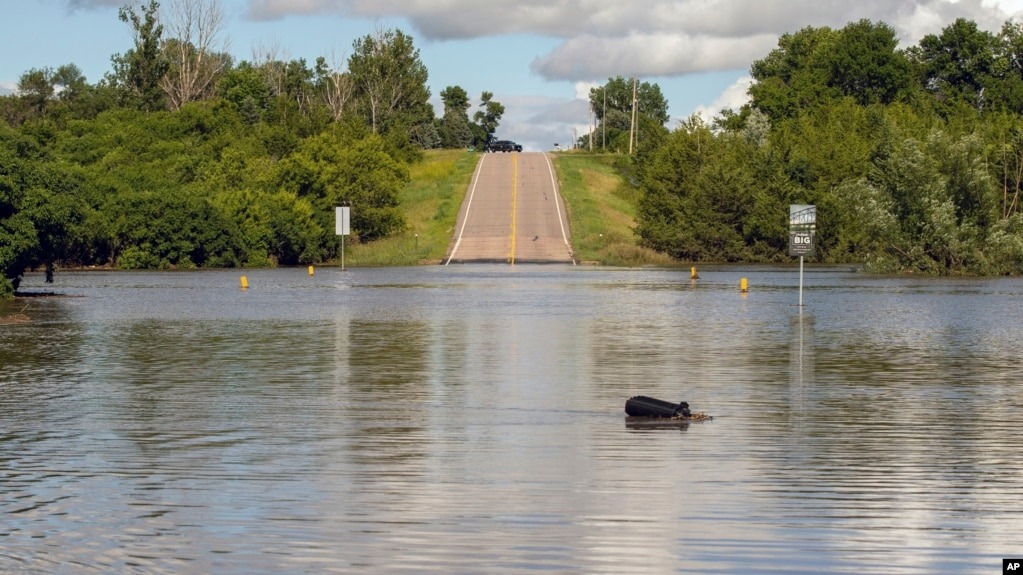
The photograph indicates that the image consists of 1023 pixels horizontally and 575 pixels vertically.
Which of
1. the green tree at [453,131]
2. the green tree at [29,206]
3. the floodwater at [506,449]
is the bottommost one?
the floodwater at [506,449]

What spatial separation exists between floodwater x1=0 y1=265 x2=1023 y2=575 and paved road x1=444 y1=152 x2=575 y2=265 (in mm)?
56408

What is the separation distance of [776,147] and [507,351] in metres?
76.2

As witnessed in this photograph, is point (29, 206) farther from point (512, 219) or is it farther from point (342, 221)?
point (512, 219)

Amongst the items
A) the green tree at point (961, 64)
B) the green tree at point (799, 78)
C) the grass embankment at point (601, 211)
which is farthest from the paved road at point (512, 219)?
the green tree at point (961, 64)

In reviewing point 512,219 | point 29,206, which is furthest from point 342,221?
point 29,206

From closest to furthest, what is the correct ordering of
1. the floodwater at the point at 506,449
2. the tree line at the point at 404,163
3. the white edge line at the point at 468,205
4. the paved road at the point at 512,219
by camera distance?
the floodwater at the point at 506,449
the tree line at the point at 404,163
the paved road at the point at 512,219
the white edge line at the point at 468,205

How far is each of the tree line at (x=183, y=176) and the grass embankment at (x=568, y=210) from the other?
9.26ft

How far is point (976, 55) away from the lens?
145250 millimetres

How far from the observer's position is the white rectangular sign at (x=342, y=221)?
89.5 m

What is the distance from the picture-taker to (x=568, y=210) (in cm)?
10988

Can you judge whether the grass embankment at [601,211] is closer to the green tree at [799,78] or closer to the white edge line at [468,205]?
the white edge line at [468,205]

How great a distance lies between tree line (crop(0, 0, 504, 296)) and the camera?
149 feet

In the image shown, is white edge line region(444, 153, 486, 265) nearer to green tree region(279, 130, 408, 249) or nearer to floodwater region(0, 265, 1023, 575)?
green tree region(279, 130, 408, 249)

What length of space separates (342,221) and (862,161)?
128 ft
